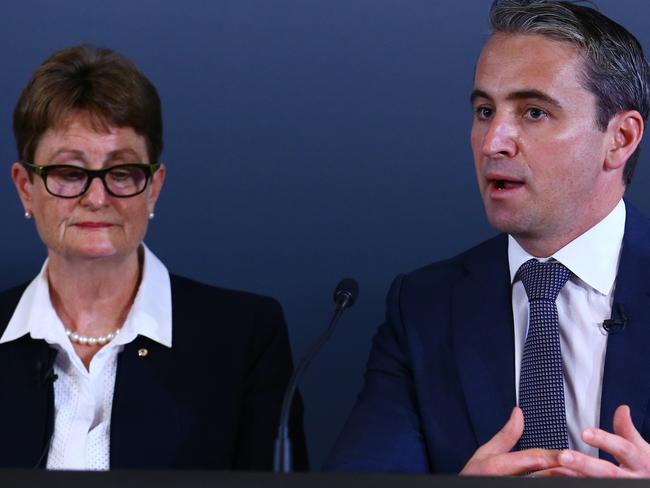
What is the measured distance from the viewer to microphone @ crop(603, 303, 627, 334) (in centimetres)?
203

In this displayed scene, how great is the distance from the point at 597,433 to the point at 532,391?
290 mm

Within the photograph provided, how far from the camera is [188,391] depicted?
7.57 feet

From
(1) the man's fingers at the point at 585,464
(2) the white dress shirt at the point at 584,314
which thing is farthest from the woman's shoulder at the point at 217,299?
(1) the man's fingers at the point at 585,464

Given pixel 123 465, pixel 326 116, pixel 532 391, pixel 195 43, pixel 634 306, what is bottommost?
pixel 123 465

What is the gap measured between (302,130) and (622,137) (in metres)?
0.74

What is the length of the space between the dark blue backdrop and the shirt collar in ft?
1.47

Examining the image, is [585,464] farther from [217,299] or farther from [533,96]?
[217,299]

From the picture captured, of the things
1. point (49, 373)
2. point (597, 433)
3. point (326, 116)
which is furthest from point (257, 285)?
point (597, 433)

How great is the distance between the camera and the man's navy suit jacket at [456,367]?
2018mm

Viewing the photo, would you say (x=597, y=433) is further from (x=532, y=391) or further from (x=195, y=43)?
(x=195, y=43)

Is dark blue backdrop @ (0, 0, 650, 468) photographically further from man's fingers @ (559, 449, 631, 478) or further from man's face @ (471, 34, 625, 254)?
man's fingers @ (559, 449, 631, 478)

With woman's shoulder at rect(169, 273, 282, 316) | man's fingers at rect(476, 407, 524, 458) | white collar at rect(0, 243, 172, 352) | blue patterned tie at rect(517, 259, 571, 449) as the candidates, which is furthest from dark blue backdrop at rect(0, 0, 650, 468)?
man's fingers at rect(476, 407, 524, 458)

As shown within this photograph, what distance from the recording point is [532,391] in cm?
203

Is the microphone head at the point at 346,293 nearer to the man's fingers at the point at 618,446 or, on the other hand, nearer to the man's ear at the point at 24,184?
the man's fingers at the point at 618,446
